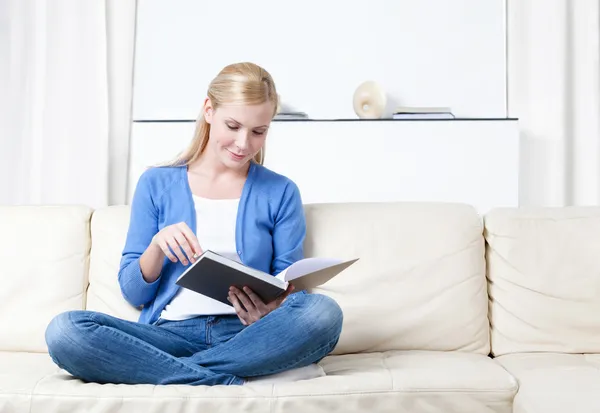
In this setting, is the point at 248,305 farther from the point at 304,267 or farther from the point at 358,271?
the point at 358,271

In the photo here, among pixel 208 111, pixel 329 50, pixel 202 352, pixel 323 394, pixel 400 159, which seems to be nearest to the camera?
pixel 323 394

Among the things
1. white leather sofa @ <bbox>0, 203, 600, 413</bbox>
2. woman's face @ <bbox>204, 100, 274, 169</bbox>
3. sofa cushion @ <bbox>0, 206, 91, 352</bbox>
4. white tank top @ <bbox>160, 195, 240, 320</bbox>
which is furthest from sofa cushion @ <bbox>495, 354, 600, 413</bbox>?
sofa cushion @ <bbox>0, 206, 91, 352</bbox>

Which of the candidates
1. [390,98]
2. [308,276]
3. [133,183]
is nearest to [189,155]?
[308,276]

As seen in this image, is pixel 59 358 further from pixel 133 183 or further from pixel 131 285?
pixel 133 183

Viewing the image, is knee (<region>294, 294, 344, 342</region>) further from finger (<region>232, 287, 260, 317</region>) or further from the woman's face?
the woman's face

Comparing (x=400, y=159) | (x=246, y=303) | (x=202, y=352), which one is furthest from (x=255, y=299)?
(x=400, y=159)

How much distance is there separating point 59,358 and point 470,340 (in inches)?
39.2

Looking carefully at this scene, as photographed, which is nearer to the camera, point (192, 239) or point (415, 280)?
point (192, 239)

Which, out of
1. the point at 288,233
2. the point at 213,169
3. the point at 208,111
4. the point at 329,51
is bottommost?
the point at 288,233

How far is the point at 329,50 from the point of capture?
13.2ft

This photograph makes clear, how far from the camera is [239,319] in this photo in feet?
6.19

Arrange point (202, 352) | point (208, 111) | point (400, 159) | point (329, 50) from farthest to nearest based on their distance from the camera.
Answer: point (329, 50) → point (400, 159) → point (208, 111) → point (202, 352)

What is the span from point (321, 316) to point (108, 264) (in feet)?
2.25

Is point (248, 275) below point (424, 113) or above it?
below
